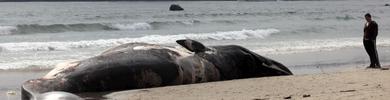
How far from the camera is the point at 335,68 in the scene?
13.3 metres

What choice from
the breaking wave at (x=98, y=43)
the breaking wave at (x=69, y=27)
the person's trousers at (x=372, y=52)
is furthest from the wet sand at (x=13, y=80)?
the breaking wave at (x=69, y=27)

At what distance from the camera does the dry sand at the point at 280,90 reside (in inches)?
306

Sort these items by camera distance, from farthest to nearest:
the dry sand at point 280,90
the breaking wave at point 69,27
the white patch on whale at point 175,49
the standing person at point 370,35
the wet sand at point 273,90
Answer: the breaking wave at point 69,27 → the standing person at point 370,35 → the white patch on whale at point 175,49 → the wet sand at point 273,90 → the dry sand at point 280,90

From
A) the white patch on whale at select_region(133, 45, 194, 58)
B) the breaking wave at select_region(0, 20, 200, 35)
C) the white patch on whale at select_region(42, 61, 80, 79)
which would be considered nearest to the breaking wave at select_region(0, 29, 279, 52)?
the breaking wave at select_region(0, 20, 200, 35)

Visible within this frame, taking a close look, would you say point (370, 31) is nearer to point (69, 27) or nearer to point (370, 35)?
→ point (370, 35)

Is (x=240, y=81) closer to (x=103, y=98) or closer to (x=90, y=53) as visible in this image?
(x=103, y=98)

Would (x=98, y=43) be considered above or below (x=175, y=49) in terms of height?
below

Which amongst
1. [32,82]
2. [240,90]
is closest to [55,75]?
[32,82]

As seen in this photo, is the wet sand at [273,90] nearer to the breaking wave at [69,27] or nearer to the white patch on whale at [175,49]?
the white patch on whale at [175,49]

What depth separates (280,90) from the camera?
8.69 m

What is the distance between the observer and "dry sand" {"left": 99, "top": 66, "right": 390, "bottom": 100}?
777cm

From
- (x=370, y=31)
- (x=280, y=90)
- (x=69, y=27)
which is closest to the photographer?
(x=280, y=90)

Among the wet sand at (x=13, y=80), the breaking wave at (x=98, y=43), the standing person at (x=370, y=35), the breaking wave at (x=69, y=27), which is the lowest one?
the breaking wave at (x=69, y=27)

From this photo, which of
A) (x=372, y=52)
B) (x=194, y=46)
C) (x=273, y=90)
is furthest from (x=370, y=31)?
(x=273, y=90)
